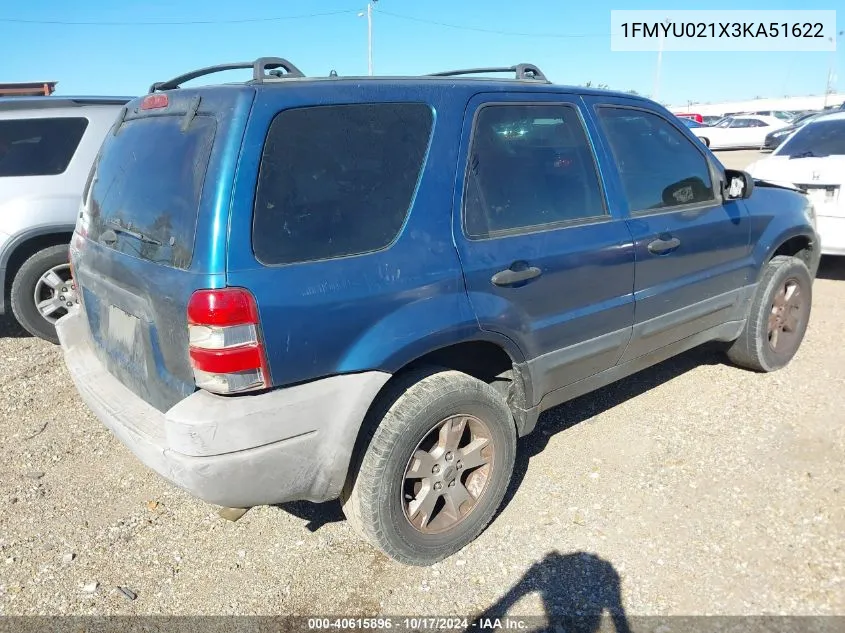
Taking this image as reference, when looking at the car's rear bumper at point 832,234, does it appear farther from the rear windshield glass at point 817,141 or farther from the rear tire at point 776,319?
the rear tire at point 776,319

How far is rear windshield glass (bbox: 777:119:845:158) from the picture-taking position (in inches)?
267

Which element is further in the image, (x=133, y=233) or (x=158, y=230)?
(x=133, y=233)

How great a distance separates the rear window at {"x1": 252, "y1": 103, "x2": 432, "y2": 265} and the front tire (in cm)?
65

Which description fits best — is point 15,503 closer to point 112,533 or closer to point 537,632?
point 112,533

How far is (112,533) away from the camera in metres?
2.96

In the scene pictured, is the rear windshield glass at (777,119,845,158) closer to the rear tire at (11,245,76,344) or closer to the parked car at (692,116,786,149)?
the rear tire at (11,245,76,344)

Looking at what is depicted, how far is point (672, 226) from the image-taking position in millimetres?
3377

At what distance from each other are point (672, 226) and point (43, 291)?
483 cm

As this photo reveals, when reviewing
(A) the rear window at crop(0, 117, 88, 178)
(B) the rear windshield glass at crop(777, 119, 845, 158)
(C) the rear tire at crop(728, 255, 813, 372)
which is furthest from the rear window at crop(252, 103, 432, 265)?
(B) the rear windshield glass at crop(777, 119, 845, 158)

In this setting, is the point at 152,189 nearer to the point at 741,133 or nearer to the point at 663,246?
the point at 663,246

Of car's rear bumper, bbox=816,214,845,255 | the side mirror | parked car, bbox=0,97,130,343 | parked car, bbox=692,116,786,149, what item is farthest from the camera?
parked car, bbox=692,116,786,149

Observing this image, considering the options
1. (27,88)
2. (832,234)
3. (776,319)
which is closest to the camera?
(776,319)

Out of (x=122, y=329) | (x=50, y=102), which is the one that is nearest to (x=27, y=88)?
(x=50, y=102)

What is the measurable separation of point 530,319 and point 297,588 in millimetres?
1470
